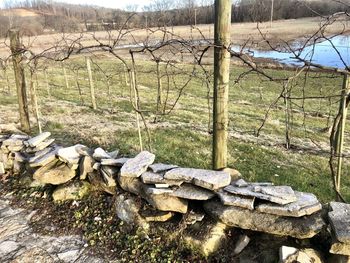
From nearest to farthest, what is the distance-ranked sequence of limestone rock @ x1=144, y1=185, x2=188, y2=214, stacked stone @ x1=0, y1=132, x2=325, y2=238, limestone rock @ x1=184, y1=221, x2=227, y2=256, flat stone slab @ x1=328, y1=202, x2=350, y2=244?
flat stone slab @ x1=328, y1=202, x2=350, y2=244, stacked stone @ x1=0, y1=132, x2=325, y2=238, limestone rock @ x1=184, y1=221, x2=227, y2=256, limestone rock @ x1=144, y1=185, x2=188, y2=214

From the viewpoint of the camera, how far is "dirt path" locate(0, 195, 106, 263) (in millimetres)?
3303

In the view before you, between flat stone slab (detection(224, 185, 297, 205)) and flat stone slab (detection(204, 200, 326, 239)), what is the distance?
6.2 inches

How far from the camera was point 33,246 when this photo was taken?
3.49 meters

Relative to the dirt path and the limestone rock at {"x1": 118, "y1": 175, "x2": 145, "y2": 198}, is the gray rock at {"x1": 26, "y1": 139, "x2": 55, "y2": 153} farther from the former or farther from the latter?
the limestone rock at {"x1": 118, "y1": 175, "x2": 145, "y2": 198}

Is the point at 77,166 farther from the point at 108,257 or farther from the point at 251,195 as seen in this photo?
the point at 251,195

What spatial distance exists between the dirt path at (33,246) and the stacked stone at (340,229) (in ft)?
7.16

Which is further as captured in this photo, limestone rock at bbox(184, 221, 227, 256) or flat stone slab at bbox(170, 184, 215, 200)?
flat stone slab at bbox(170, 184, 215, 200)

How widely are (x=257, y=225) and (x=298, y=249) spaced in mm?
400

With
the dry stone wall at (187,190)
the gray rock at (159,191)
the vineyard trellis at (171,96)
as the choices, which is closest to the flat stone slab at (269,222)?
the dry stone wall at (187,190)

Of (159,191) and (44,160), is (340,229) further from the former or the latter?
(44,160)

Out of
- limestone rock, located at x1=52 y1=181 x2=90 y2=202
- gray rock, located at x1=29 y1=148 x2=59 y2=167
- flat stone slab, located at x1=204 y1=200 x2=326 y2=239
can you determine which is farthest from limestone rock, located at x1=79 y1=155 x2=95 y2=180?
flat stone slab, located at x1=204 y1=200 x2=326 y2=239

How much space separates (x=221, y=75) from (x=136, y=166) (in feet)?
4.79

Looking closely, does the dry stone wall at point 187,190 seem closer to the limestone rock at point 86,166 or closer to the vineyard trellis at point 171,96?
the limestone rock at point 86,166

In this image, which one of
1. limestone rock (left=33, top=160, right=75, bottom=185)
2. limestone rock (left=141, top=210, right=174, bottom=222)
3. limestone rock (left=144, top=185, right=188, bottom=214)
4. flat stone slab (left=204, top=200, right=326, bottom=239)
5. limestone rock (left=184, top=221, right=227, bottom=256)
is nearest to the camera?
A: flat stone slab (left=204, top=200, right=326, bottom=239)
